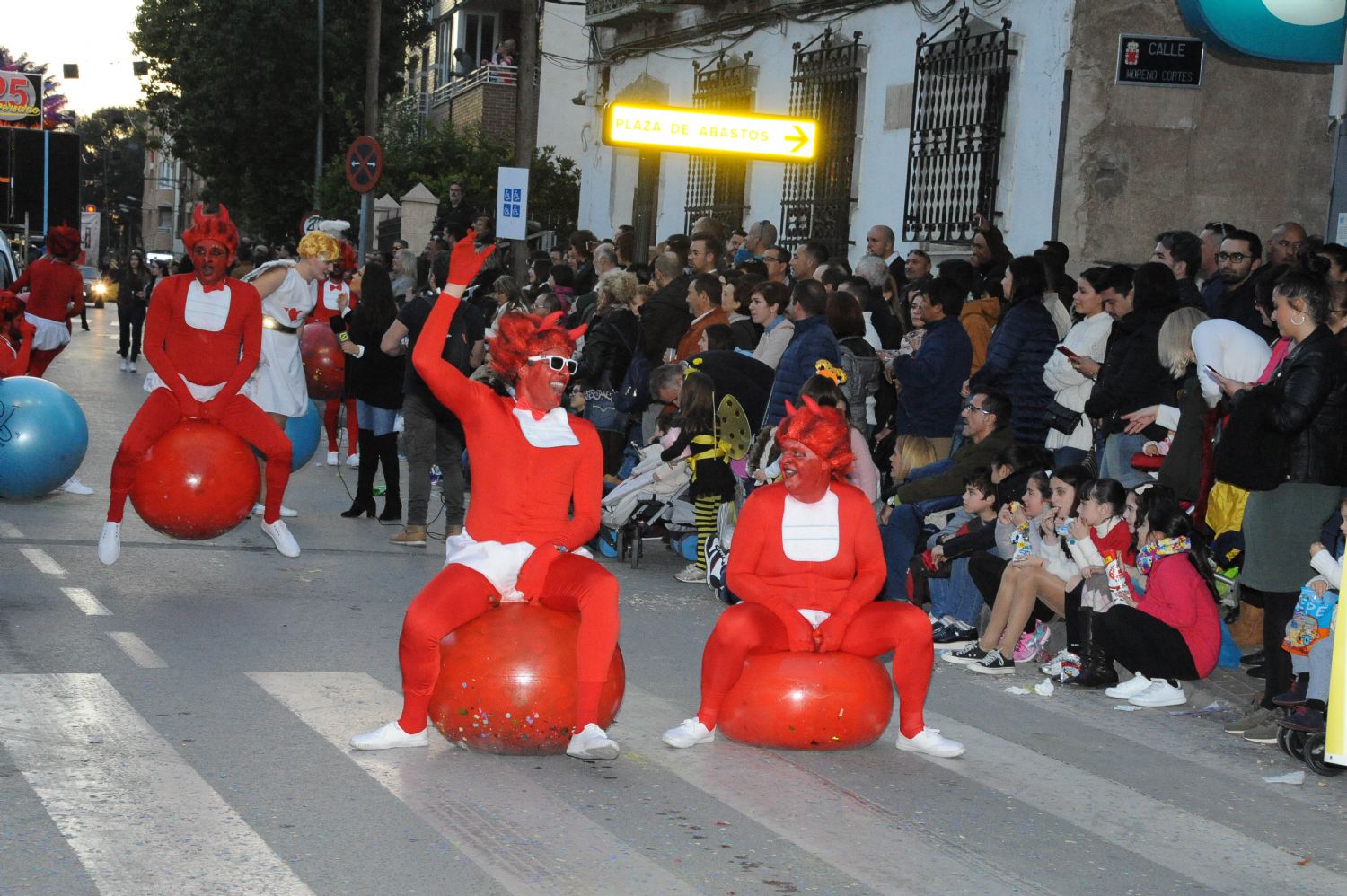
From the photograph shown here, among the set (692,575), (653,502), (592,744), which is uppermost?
(653,502)

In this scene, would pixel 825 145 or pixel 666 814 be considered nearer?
pixel 666 814

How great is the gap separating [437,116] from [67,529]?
38778 mm

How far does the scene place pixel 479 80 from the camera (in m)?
42.3

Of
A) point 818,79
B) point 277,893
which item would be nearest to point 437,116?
point 818,79

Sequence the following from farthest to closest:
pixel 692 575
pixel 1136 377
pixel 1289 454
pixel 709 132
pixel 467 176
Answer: pixel 467 176 < pixel 709 132 < pixel 692 575 < pixel 1136 377 < pixel 1289 454

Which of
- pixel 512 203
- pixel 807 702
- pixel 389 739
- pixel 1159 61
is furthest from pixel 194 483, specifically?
pixel 512 203

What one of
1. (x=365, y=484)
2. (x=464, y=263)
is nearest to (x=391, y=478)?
(x=365, y=484)

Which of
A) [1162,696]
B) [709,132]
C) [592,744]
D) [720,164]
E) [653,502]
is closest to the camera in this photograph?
[592,744]

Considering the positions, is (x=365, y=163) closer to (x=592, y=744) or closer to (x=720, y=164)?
(x=720, y=164)

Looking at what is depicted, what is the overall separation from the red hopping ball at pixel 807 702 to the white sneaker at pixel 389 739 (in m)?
1.26

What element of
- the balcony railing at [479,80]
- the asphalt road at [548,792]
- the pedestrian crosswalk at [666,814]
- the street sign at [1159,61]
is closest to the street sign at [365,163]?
the street sign at [1159,61]

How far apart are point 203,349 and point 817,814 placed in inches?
227

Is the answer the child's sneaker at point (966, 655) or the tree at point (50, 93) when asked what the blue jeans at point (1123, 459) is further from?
the tree at point (50, 93)

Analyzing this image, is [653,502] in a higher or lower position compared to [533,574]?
lower
